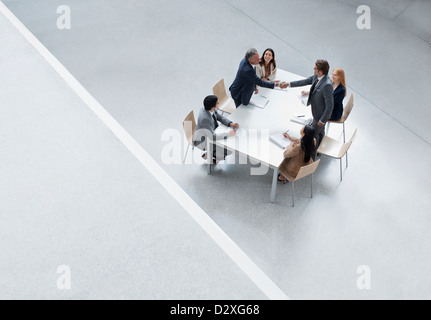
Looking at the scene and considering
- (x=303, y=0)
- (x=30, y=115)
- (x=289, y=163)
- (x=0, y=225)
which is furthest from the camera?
(x=303, y=0)

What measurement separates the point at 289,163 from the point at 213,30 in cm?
411

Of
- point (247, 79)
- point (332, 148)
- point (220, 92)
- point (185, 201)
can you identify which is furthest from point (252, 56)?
point (185, 201)

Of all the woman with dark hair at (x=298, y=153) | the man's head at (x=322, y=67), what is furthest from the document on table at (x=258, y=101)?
the man's head at (x=322, y=67)

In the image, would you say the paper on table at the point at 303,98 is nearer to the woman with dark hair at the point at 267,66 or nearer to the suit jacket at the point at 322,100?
the suit jacket at the point at 322,100

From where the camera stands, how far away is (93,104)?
3783mm

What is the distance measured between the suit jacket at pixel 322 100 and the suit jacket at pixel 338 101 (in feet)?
1.02

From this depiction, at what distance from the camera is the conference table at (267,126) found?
5.11 m

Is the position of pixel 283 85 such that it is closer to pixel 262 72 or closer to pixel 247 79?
pixel 262 72

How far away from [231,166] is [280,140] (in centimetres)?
93

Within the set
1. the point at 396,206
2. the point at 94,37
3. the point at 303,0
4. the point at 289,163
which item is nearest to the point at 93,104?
the point at 289,163

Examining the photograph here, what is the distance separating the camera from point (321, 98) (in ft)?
17.8

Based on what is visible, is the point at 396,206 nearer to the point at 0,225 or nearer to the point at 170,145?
the point at 170,145

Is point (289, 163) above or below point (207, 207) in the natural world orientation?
above
